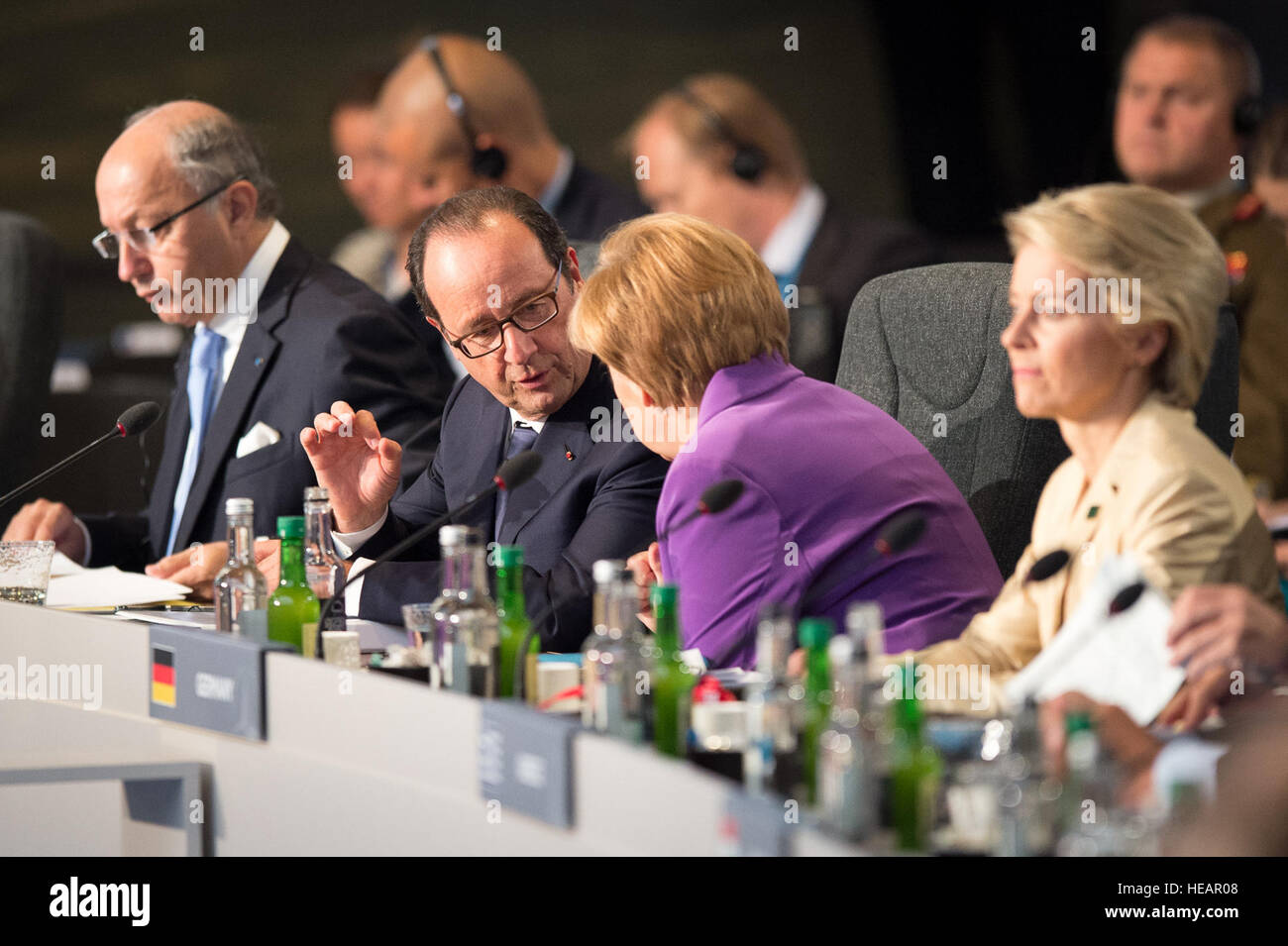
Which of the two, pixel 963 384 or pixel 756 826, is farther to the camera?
pixel 963 384

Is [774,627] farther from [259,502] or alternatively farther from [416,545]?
[259,502]

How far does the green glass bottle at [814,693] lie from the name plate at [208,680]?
68 cm

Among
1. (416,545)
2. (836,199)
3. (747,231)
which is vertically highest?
(836,199)

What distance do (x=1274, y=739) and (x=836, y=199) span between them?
462 centimetres

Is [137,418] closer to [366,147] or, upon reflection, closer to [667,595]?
[667,595]

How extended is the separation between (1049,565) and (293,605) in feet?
2.76

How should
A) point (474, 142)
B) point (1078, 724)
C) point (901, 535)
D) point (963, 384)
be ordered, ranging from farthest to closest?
1. point (474, 142)
2. point (963, 384)
3. point (901, 535)
4. point (1078, 724)

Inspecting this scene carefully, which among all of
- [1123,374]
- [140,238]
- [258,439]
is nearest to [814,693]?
[1123,374]

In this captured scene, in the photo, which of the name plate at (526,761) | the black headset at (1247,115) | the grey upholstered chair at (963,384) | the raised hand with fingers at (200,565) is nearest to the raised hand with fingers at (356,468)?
the raised hand with fingers at (200,565)

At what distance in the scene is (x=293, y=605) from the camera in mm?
1883

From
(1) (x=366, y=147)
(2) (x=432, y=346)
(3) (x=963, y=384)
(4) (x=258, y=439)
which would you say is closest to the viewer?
(3) (x=963, y=384)

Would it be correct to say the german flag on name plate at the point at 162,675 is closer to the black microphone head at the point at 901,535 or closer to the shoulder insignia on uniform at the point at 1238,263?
the black microphone head at the point at 901,535

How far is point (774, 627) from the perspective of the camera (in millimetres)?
1335

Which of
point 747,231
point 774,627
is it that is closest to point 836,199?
point 747,231
